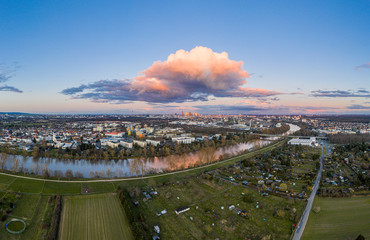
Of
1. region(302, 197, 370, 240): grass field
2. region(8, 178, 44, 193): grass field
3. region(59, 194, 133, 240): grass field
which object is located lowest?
region(302, 197, 370, 240): grass field

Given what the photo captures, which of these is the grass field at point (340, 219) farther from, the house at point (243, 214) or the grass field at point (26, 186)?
the grass field at point (26, 186)

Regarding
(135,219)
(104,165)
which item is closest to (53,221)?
(135,219)

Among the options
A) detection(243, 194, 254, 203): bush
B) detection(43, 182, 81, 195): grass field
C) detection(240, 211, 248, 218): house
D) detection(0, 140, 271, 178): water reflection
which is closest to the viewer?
detection(240, 211, 248, 218): house

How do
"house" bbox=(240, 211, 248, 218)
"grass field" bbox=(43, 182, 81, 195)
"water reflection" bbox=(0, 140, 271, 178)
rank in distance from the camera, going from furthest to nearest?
"water reflection" bbox=(0, 140, 271, 178) < "grass field" bbox=(43, 182, 81, 195) < "house" bbox=(240, 211, 248, 218)

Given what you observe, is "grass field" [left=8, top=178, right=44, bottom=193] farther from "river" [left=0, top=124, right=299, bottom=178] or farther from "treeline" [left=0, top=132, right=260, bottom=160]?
"treeline" [left=0, top=132, right=260, bottom=160]

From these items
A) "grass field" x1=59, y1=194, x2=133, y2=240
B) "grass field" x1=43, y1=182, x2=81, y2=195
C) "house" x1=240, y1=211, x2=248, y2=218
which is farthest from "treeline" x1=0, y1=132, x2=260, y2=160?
"house" x1=240, y1=211, x2=248, y2=218

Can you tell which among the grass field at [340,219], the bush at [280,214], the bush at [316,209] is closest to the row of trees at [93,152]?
the bush at [280,214]

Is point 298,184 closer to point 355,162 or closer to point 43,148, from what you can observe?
point 355,162

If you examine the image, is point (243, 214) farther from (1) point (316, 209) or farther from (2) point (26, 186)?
(2) point (26, 186)
